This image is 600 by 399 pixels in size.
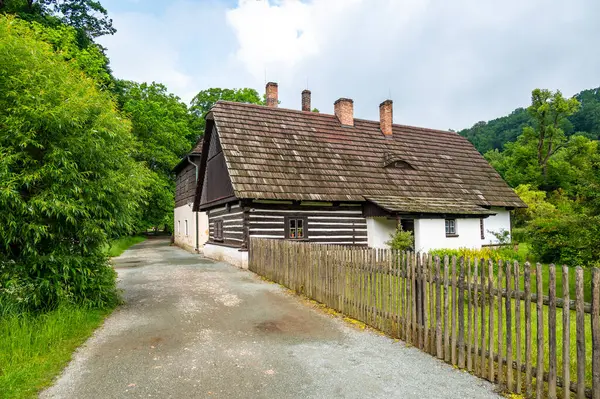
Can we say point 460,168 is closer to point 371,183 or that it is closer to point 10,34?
point 371,183

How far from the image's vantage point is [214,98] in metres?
41.6

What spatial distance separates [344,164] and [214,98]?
2820 cm

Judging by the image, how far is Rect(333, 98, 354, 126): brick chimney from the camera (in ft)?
68.4

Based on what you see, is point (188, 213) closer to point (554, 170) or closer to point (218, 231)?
point (218, 231)

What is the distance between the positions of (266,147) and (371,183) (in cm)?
520

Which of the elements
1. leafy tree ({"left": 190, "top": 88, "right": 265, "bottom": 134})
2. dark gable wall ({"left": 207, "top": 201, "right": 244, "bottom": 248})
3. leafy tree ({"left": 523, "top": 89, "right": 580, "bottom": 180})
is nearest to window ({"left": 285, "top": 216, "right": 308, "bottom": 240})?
dark gable wall ({"left": 207, "top": 201, "right": 244, "bottom": 248})

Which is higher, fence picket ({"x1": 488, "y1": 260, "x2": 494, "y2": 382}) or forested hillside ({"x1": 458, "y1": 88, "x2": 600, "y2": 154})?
forested hillside ({"x1": 458, "y1": 88, "x2": 600, "y2": 154})

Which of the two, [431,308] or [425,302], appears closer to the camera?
[431,308]

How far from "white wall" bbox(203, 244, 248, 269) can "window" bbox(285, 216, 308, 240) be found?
82.8 inches

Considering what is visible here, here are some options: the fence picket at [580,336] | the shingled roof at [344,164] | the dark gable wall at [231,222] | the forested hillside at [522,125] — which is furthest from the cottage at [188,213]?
the forested hillside at [522,125]

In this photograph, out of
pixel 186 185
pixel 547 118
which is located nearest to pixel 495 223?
pixel 186 185

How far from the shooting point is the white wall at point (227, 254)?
14250 mm

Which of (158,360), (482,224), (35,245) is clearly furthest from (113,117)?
(482,224)

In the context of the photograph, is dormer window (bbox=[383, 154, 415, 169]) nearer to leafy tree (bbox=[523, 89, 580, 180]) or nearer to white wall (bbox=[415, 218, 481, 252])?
white wall (bbox=[415, 218, 481, 252])
